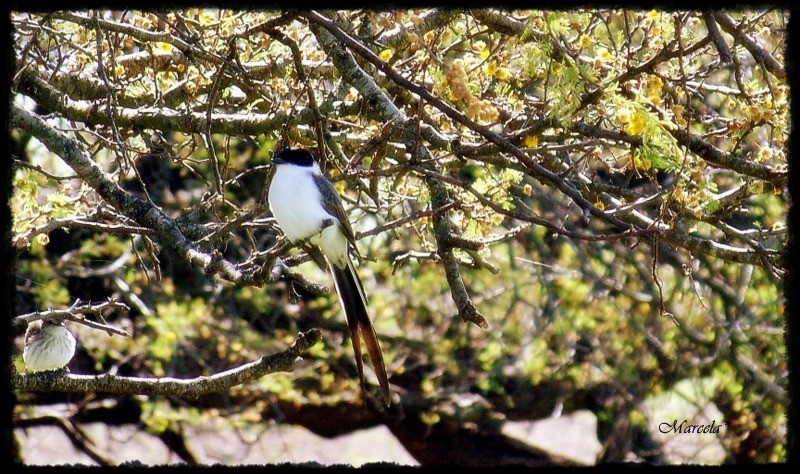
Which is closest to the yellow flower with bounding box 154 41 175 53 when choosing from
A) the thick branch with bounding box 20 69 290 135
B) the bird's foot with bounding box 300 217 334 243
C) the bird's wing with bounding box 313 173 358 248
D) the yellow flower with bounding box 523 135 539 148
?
the thick branch with bounding box 20 69 290 135

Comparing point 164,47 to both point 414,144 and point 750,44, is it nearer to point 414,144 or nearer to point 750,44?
point 414,144

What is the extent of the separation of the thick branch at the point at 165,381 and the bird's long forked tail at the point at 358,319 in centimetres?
32

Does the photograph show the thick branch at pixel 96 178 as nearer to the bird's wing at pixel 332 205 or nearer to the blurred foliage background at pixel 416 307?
the blurred foliage background at pixel 416 307

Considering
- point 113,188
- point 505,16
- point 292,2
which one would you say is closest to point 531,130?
point 505,16

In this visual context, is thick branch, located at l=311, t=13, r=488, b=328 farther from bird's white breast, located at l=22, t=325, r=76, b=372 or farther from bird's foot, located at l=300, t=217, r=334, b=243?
bird's white breast, located at l=22, t=325, r=76, b=372

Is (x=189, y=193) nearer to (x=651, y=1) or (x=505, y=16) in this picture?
(x=505, y=16)

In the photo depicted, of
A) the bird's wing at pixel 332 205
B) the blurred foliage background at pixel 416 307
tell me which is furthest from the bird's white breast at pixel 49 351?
the bird's wing at pixel 332 205

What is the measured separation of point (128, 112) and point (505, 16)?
5.30 feet

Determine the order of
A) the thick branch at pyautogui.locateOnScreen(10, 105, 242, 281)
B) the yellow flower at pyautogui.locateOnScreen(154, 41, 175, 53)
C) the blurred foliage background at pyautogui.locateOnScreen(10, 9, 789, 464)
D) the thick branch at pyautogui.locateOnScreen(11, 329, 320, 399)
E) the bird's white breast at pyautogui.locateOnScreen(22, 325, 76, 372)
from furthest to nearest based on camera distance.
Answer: the bird's white breast at pyautogui.locateOnScreen(22, 325, 76, 372) < the blurred foliage background at pyautogui.locateOnScreen(10, 9, 789, 464) < the yellow flower at pyautogui.locateOnScreen(154, 41, 175, 53) < the thick branch at pyautogui.locateOnScreen(10, 105, 242, 281) < the thick branch at pyautogui.locateOnScreen(11, 329, 320, 399)

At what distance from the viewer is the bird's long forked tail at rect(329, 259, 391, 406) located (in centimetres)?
299

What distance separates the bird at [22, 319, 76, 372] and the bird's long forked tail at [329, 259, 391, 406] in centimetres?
156

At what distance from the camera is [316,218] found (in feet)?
11.8

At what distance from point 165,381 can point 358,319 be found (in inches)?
28.6

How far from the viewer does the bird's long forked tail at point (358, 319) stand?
9.82 ft
